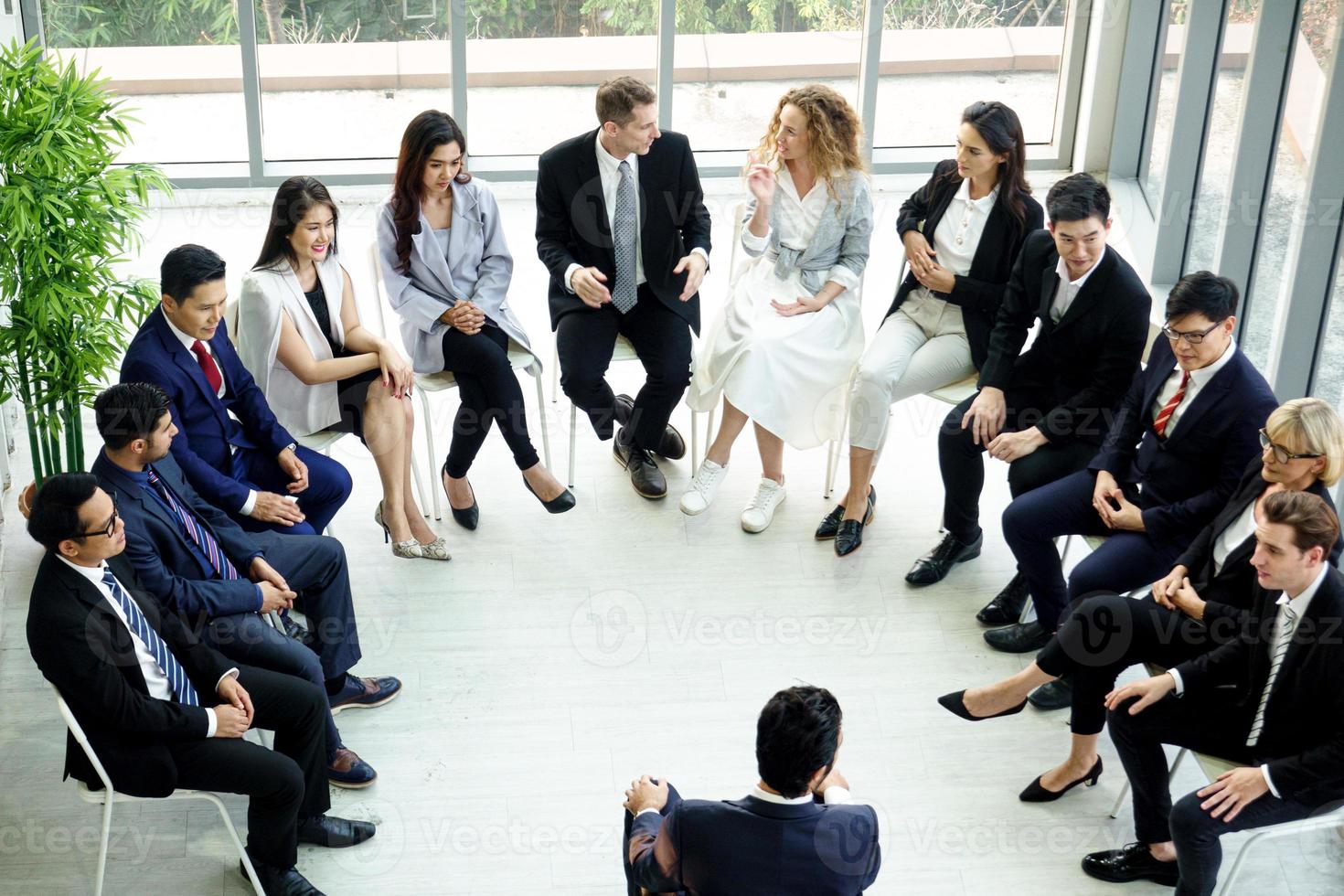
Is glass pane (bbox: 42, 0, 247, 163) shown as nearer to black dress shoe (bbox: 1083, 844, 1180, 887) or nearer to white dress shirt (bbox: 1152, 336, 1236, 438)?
white dress shirt (bbox: 1152, 336, 1236, 438)

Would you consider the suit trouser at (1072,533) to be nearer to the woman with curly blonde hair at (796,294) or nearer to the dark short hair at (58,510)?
the woman with curly blonde hair at (796,294)

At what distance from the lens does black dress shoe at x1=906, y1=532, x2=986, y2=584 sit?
532 centimetres

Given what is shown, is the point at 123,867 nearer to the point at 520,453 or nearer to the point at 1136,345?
the point at 520,453

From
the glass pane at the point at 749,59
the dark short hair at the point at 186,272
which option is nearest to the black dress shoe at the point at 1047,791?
the dark short hair at the point at 186,272

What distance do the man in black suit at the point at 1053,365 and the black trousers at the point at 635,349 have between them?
41.4 inches

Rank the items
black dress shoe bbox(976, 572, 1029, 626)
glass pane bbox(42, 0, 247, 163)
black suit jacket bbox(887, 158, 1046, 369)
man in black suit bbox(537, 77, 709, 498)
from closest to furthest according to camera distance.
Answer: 1. black dress shoe bbox(976, 572, 1029, 626)
2. black suit jacket bbox(887, 158, 1046, 369)
3. man in black suit bbox(537, 77, 709, 498)
4. glass pane bbox(42, 0, 247, 163)

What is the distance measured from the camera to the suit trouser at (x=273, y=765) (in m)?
3.75

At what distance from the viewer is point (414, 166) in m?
5.21

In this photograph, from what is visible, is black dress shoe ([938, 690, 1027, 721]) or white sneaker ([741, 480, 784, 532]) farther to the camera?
white sneaker ([741, 480, 784, 532])

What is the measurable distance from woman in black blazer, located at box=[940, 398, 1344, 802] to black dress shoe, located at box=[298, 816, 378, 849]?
185 centimetres

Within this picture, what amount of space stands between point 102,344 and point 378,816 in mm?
1891

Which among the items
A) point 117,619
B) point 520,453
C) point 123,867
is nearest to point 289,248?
point 520,453

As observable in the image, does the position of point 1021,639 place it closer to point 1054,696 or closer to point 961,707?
point 1054,696

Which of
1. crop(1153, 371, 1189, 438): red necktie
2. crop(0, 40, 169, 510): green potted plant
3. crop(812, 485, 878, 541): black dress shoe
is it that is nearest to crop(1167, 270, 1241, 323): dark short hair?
crop(1153, 371, 1189, 438): red necktie
